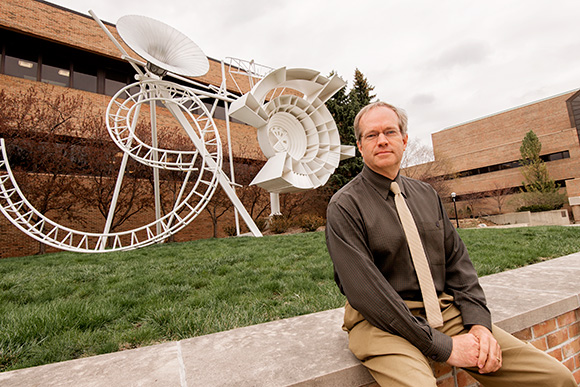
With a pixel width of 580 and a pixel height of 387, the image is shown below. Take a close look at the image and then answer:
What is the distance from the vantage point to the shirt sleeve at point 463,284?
164cm

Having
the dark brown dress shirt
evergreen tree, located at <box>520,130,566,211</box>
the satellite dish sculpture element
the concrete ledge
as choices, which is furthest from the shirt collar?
evergreen tree, located at <box>520,130,566,211</box>

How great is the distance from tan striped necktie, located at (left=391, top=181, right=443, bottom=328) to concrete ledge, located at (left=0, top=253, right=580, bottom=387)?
0.47 meters

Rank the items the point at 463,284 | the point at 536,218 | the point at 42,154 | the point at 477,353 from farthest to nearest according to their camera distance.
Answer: the point at 536,218 → the point at 42,154 → the point at 463,284 → the point at 477,353

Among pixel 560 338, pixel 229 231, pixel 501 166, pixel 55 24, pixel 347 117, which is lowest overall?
pixel 560 338

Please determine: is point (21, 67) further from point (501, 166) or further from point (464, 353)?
point (501, 166)

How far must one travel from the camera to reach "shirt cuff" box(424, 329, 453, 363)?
4.72 ft

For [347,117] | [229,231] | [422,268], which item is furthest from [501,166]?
[422,268]

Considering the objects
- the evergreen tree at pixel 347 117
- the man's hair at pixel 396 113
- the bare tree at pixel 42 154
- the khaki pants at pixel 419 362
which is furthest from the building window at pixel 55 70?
the khaki pants at pixel 419 362

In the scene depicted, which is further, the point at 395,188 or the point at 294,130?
the point at 294,130

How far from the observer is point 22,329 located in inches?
102

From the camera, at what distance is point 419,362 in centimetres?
138

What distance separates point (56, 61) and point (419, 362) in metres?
23.7

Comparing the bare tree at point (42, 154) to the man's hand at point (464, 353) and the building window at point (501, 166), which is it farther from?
the building window at point (501, 166)

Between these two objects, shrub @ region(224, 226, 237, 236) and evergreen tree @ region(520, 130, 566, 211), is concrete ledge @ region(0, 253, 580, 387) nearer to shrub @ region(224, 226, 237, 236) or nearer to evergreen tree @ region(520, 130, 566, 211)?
shrub @ region(224, 226, 237, 236)
